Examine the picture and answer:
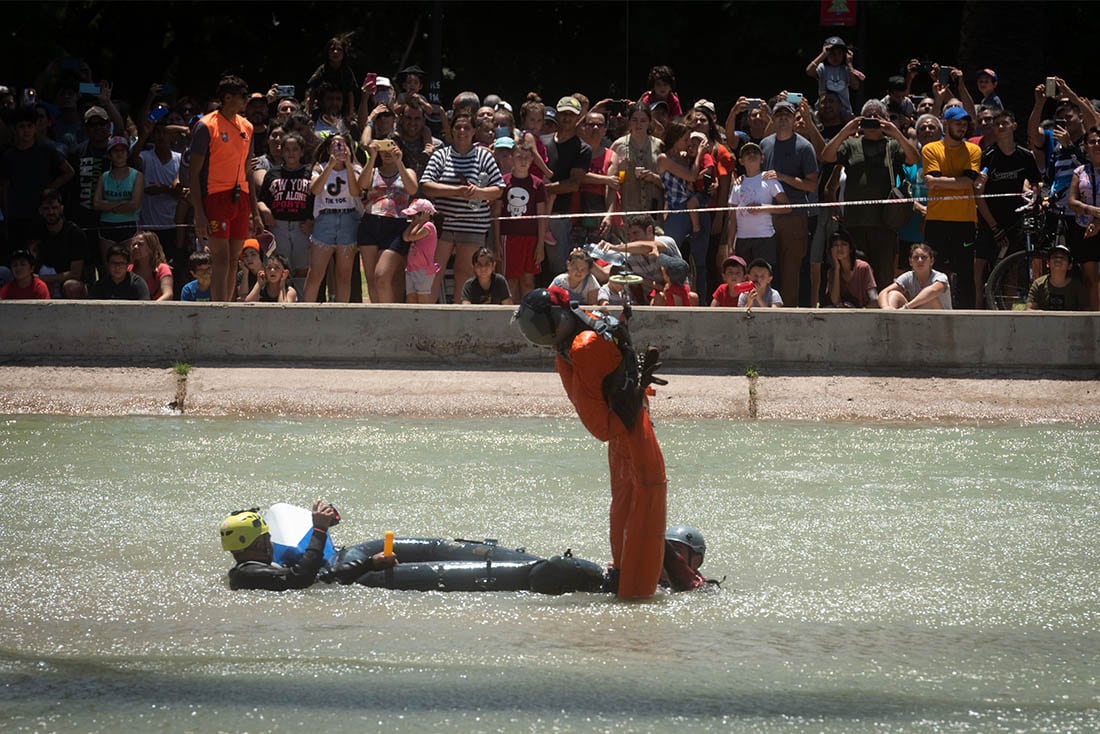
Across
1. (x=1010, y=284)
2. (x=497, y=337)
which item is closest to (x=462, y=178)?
(x=497, y=337)

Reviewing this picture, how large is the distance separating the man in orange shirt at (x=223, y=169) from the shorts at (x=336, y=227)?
65cm

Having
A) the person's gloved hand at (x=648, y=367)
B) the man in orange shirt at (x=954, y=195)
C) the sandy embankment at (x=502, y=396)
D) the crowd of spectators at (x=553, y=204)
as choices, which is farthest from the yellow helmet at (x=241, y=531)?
the man in orange shirt at (x=954, y=195)

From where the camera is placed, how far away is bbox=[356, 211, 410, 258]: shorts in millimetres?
14422

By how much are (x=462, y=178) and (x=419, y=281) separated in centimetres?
100

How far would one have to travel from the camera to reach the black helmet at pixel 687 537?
8664 mm

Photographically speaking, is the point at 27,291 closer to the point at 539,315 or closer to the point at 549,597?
the point at 549,597

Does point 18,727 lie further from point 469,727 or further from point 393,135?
point 393,135

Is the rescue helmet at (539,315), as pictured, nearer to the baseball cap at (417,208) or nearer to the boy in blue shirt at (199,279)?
the baseball cap at (417,208)

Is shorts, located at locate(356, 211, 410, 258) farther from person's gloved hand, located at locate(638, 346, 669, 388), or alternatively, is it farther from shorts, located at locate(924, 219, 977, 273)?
person's gloved hand, located at locate(638, 346, 669, 388)

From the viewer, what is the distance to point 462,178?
47.8 feet

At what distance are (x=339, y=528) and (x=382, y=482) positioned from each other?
1.16 metres

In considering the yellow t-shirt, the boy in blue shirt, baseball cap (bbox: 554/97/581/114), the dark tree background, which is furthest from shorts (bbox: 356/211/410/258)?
the dark tree background

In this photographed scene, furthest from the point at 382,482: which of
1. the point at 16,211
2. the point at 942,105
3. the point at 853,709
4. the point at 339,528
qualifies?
the point at 942,105

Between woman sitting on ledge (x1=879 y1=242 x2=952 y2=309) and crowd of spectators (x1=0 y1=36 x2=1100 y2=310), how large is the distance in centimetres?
2
